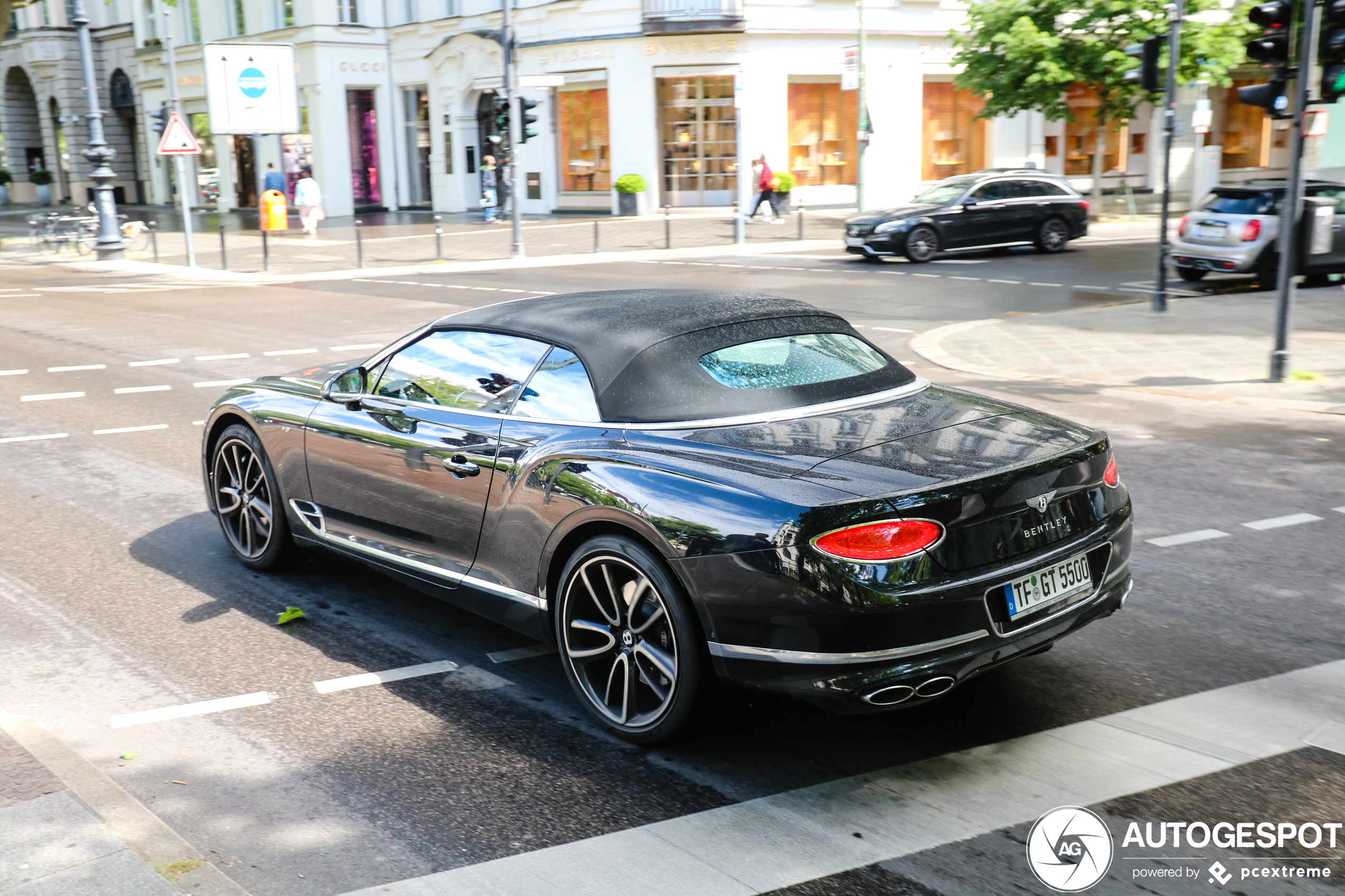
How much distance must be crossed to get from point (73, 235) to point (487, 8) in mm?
16222

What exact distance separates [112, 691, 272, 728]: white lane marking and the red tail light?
231 centimetres

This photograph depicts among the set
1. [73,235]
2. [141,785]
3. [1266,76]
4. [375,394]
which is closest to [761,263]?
[73,235]

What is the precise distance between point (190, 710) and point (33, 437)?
6.10 metres

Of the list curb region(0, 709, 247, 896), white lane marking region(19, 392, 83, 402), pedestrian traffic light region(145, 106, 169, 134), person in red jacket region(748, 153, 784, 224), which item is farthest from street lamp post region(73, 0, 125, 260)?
curb region(0, 709, 247, 896)

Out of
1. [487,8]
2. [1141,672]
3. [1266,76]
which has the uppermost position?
[487,8]

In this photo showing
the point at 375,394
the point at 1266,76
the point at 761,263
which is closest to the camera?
the point at 375,394

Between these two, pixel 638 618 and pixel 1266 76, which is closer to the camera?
pixel 638 618

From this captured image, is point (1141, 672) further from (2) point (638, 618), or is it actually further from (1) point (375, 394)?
(1) point (375, 394)

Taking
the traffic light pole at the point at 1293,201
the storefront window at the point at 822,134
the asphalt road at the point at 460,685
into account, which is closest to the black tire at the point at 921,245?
the traffic light pole at the point at 1293,201

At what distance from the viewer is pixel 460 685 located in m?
4.75

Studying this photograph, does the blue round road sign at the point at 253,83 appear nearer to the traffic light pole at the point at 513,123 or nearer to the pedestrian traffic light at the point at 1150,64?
the traffic light pole at the point at 513,123

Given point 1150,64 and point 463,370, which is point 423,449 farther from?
point 1150,64

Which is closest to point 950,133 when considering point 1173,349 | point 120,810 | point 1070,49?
point 1070,49

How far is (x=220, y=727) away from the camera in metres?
4.39
